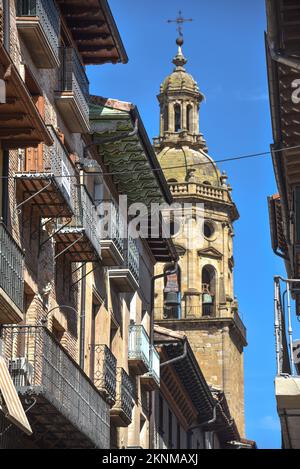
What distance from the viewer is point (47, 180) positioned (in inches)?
973

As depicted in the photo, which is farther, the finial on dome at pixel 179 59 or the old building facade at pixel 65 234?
the finial on dome at pixel 179 59

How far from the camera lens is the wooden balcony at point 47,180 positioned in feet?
81.4

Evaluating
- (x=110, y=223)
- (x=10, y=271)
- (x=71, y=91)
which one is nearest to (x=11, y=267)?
(x=10, y=271)

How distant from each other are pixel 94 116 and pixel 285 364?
9.87 meters

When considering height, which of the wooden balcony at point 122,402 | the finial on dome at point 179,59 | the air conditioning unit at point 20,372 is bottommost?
the air conditioning unit at point 20,372

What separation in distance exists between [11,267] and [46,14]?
5.77m

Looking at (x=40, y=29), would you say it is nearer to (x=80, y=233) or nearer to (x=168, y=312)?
(x=80, y=233)

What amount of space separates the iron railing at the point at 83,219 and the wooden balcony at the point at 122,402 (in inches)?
208

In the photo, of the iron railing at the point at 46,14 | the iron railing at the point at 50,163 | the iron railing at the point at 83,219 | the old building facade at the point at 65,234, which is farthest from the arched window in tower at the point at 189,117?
the iron railing at the point at 50,163

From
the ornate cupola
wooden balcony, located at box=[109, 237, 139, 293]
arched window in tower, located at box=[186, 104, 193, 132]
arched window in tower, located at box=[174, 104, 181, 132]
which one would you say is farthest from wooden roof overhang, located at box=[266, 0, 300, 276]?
arched window in tower, located at box=[174, 104, 181, 132]

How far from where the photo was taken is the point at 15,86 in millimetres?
21469

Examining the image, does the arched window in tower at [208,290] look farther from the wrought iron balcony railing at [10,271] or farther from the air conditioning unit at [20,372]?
the wrought iron balcony railing at [10,271]
